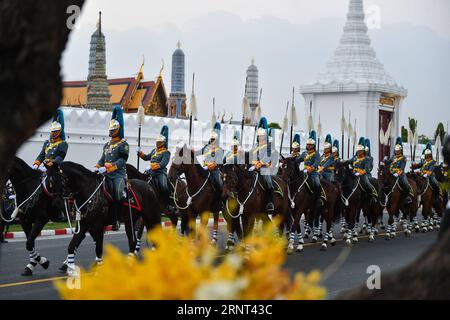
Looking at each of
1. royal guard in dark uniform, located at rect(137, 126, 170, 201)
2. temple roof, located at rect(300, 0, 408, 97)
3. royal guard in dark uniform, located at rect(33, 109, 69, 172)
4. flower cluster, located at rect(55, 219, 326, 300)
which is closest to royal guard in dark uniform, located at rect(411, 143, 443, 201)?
royal guard in dark uniform, located at rect(137, 126, 170, 201)

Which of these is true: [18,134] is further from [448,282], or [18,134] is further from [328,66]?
[328,66]

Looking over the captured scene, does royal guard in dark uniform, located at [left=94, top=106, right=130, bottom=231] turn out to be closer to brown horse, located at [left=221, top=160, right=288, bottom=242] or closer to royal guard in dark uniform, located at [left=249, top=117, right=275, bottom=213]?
brown horse, located at [left=221, top=160, right=288, bottom=242]

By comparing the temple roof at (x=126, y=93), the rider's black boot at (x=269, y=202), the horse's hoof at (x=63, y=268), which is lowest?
the horse's hoof at (x=63, y=268)

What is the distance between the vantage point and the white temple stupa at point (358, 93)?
44.1 meters

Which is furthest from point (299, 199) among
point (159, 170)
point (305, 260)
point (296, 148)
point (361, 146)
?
point (361, 146)

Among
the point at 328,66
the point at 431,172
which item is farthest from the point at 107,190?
the point at 328,66

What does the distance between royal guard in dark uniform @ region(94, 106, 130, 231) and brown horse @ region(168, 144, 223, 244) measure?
97.4 inches

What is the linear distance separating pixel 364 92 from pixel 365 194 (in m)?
25.2

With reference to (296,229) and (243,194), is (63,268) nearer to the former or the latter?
(243,194)

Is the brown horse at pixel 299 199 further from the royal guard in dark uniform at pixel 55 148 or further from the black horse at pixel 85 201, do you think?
the royal guard in dark uniform at pixel 55 148

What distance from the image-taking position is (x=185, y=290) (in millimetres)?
2699

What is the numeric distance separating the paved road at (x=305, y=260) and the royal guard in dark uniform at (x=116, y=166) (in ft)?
4.56

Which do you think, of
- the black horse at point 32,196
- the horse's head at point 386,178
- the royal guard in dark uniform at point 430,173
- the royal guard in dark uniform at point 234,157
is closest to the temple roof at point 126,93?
the royal guard in dark uniform at point 430,173

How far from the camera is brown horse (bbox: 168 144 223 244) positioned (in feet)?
49.7
